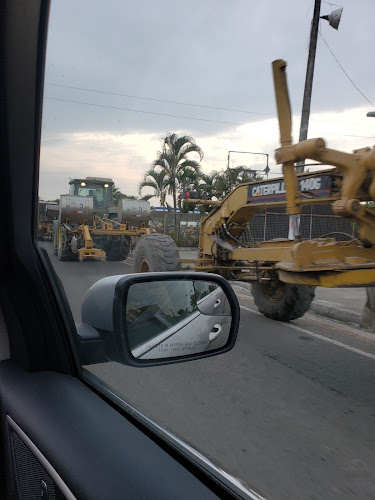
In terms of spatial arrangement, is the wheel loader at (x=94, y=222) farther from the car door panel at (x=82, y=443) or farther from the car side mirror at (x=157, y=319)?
the car door panel at (x=82, y=443)

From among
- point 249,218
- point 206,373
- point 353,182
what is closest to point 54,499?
point 206,373

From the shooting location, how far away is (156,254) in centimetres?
626

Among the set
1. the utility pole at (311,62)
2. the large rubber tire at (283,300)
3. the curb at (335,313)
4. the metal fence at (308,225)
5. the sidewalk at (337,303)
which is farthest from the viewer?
the sidewalk at (337,303)

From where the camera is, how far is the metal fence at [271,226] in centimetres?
562

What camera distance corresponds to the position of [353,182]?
14.4ft

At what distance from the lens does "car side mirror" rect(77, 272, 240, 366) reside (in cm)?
141

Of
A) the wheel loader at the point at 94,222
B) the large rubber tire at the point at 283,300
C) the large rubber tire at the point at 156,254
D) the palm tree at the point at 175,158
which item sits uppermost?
the palm tree at the point at 175,158

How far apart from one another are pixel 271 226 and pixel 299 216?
12.0ft

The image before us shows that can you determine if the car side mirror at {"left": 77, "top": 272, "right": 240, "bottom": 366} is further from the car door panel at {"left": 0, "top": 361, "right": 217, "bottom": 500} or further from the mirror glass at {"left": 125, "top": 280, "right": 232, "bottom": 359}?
the car door panel at {"left": 0, "top": 361, "right": 217, "bottom": 500}

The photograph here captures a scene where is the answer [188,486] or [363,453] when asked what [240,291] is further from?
[188,486]

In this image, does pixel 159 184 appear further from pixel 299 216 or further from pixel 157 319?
pixel 299 216

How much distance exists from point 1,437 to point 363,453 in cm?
221

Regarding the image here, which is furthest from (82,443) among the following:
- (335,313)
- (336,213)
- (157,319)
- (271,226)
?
(271,226)

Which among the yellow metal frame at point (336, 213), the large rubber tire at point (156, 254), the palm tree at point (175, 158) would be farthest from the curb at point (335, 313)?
the palm tree at point (175, 158)
